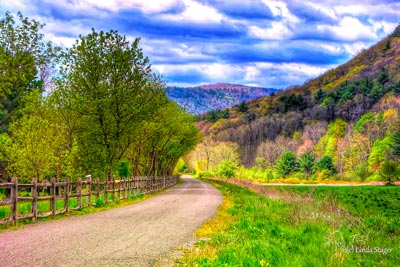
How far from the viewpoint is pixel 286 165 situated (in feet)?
387

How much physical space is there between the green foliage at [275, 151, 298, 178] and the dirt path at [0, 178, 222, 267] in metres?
103

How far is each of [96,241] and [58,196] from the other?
6.80 meters

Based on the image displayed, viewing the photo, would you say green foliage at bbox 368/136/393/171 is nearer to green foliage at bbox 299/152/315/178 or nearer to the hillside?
the hillside

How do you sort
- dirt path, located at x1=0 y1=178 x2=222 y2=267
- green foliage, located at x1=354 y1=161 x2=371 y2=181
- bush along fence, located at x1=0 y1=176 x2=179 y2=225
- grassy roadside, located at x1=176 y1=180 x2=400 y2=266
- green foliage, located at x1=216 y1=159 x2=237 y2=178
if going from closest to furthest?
grassy roadside, located at x1=176 y1=180 x2=400 y2=266, dirt path, located at x1=0 y1=178 x2=222 y2=267, bush along fence, located at x1=0 y1=176 x2=179 y2=225, green foliage, located at x1=354 y1=161 x2=371 y2=181, green foliage, located at x1=216 y1=159 x2=237 y2=178

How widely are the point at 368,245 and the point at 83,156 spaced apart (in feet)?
87.7

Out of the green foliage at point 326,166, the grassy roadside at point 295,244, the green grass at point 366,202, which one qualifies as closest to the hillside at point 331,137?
the green foliage at point 326,166

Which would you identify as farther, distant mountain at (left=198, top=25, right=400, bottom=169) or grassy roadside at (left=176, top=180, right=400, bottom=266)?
distant mountain at (left=198, top=25, right=400, bottom=169)

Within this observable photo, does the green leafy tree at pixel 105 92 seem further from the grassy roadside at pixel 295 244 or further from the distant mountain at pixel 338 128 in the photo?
the distant mountain at pixel 338 128

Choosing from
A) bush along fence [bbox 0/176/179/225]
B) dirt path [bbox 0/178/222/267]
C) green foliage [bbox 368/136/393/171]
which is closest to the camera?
dirt path [bbox 0/178/222/267]

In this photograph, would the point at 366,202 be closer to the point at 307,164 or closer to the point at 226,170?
the point at 226,170

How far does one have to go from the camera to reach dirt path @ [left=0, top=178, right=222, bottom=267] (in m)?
9.03

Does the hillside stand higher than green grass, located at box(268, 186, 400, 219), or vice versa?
the hillside

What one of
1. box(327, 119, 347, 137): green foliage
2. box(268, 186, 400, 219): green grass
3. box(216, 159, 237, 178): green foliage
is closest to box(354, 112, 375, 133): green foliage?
box(327, 119, 347, 137): green foliage

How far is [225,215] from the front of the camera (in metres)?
18.9
